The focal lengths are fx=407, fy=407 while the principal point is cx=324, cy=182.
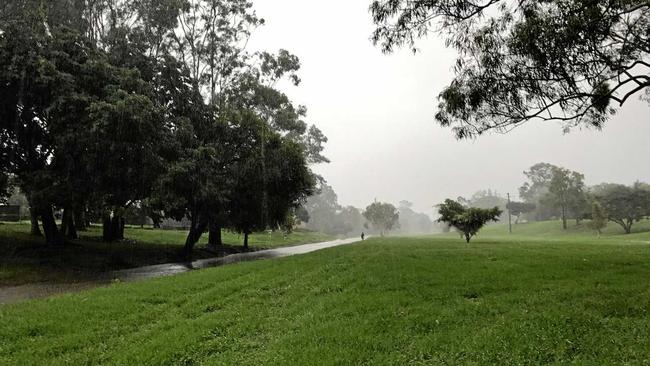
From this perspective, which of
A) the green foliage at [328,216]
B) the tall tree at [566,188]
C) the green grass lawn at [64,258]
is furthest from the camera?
the green foliage at [328,216]

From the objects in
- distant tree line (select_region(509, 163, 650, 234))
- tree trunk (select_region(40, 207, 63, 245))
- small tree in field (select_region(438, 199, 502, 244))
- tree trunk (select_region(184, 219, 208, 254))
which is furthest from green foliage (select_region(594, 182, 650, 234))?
tree trunk (select_region(40, 207, 63, 245))

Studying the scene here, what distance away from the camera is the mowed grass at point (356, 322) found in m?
6.64

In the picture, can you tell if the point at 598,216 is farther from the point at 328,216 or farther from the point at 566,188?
the point at 328,216

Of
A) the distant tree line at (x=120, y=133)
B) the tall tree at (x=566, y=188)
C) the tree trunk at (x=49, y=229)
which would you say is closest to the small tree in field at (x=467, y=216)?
the distant tree line at (x=120, y=133)

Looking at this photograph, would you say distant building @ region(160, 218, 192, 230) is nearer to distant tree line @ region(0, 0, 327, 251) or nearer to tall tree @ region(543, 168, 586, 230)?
distant tree line @ region(0, 0, 327, 251)

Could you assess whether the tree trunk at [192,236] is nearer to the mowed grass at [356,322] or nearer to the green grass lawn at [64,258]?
the green grass lawn at [64,258]

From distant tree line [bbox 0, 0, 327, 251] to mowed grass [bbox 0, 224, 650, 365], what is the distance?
1017cm

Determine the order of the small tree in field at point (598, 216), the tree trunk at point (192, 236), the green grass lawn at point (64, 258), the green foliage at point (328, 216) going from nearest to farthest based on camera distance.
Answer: the green grass lawn at point (64, 258)
the tree trunk at point (192, 236)
the small tree in field at point (598, 216)
the green foliage at point (328, 216)

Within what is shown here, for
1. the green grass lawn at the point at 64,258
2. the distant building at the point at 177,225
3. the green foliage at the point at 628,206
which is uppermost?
the green foliage at the point at 628,206

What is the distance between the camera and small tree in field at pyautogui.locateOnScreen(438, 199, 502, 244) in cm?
3556

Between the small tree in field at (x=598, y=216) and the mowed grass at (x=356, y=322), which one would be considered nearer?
the mowed grass at (x=356, y=322)

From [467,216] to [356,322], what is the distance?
29962mm

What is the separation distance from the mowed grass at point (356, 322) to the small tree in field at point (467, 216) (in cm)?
2267

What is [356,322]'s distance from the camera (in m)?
8.14
